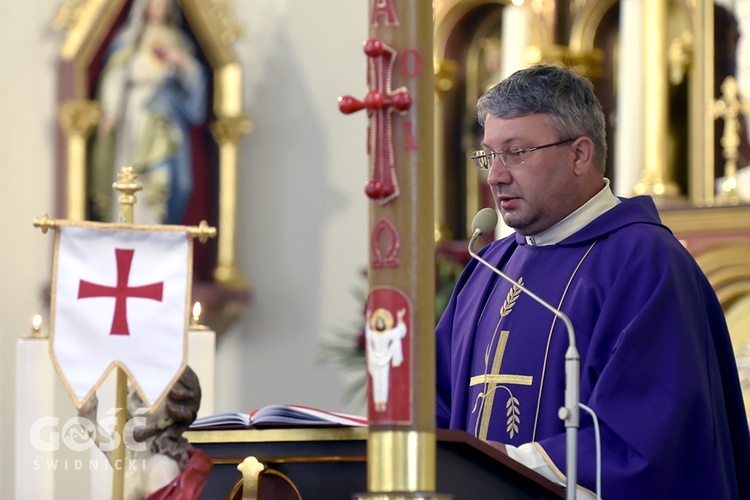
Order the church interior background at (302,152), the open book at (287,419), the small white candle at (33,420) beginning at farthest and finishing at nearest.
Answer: the church interior background at (302,152)
the small white candle at (33,420)
the open book at (287,419)

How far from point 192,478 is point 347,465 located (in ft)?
1.00

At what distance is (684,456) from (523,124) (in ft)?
2.93

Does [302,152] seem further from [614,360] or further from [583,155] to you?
[614,360]

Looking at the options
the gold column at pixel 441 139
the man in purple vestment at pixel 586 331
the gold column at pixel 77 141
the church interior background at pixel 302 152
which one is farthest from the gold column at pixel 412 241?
the gold column at pixel 77 141

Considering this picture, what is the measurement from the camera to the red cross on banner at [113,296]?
148 inches

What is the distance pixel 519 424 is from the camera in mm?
3678

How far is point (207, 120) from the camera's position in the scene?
9.25m

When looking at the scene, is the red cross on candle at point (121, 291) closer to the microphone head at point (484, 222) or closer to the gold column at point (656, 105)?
the microphone head at point (484, 222)

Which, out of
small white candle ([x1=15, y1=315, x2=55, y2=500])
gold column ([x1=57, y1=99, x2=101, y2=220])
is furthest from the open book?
gold column ([x1=57, y1=99, x2=101, y2=220])

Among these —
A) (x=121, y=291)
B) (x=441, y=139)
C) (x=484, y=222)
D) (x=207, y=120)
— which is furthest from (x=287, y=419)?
(x=207, y=120)

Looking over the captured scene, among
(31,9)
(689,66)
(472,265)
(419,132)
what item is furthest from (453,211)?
(419,132)

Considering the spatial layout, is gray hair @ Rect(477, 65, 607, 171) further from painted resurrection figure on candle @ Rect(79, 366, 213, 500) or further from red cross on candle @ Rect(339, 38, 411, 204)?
red cross on candle @ Rect(339, 38, 411, 204)

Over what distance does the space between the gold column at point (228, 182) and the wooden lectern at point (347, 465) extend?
613cm

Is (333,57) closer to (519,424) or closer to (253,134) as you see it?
(253,134)
